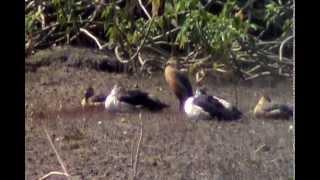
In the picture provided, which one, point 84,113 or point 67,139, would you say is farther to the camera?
point 84,113

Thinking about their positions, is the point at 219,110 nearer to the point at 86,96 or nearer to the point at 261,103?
the point at 261,103

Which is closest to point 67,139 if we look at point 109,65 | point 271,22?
point 271,22

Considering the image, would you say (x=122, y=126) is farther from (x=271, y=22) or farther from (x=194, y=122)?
(x=271, y=22)

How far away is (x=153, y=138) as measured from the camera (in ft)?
10.9

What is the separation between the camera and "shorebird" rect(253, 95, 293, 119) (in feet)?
10.2

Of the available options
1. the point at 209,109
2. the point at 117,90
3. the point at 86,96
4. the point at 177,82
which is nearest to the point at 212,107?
the point at 209,109

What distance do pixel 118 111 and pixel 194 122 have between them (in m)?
0.44

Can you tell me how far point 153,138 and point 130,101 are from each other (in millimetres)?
691

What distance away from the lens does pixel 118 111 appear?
12.8 feet

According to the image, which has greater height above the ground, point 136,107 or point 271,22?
point 271,22

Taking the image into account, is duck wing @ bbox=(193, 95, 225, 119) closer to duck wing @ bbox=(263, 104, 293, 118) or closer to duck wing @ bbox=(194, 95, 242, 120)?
duck wing @ bbox=(194, 95, 242, 120)
